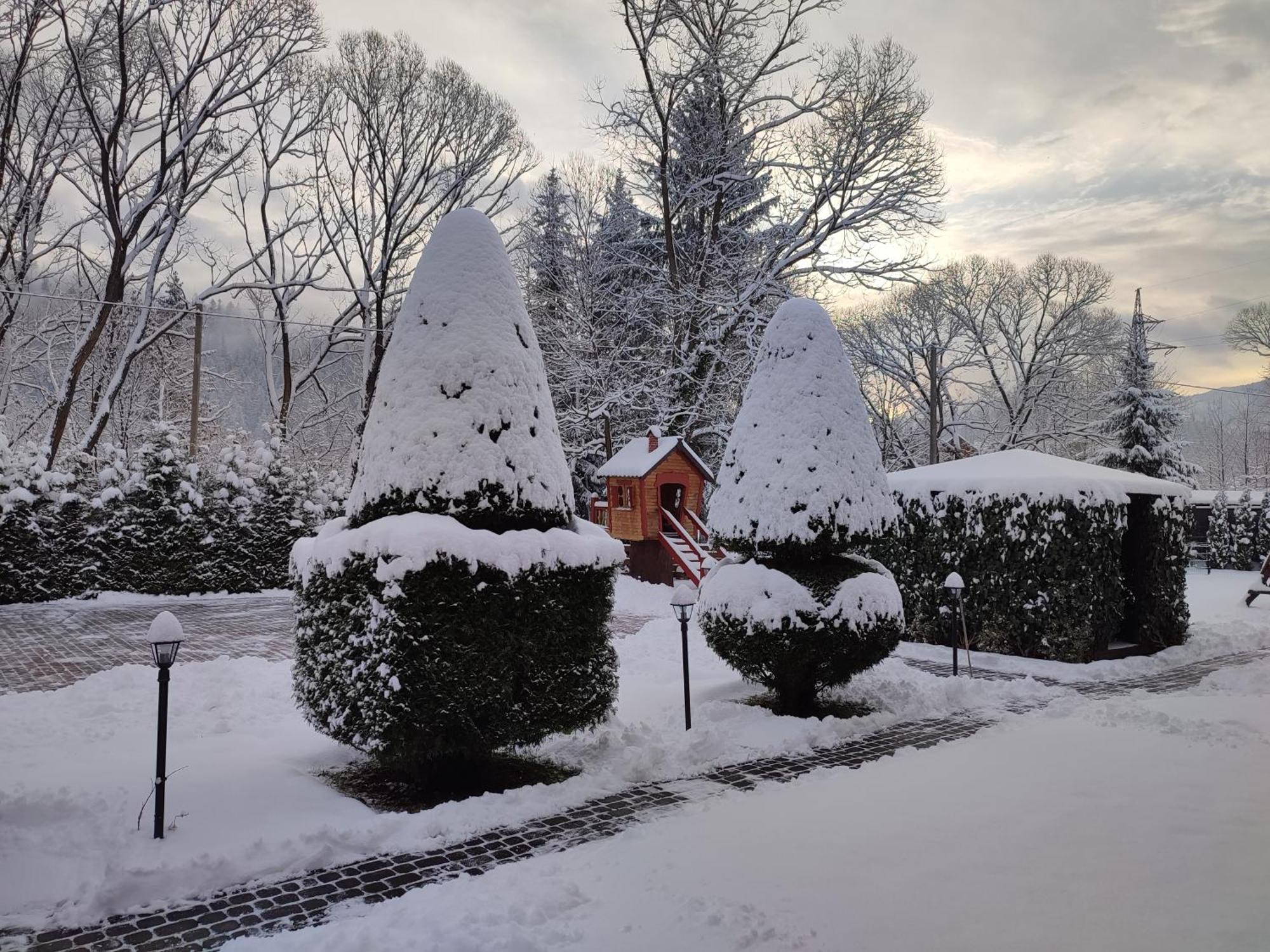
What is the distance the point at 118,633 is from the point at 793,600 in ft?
33.8

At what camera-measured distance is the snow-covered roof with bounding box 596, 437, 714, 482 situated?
17.4m

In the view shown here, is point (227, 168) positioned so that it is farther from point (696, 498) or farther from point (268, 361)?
point (696, 498)

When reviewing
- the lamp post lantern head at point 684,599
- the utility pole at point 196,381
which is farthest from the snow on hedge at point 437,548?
the utility pole at point 196,381

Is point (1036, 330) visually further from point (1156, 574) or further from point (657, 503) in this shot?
point (1156, 574)

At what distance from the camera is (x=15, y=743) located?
606cm

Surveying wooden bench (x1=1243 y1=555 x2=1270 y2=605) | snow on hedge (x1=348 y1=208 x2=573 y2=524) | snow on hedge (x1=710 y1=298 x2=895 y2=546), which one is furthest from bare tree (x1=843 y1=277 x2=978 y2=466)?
snow on hedge (x1=348 y1=208 x2=573 y2=524)

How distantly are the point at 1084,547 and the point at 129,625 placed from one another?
560 inches

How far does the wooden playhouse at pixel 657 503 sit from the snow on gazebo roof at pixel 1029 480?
20.2 feet

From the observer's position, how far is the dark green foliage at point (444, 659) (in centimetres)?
484

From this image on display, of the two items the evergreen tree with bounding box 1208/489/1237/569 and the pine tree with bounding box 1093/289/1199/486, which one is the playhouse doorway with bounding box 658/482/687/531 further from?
the pine tree with bounding box 1093/289/1199/486

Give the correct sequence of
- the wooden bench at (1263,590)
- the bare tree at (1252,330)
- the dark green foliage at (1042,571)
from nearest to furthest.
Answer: the dark green foliage at (1042,571) → the wooden bench at (1263,590) → the bare tree at (1252,330)

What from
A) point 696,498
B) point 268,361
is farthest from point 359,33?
point 696,498

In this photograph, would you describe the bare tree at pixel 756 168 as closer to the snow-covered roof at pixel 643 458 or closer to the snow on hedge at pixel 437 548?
the snow-covered roof at pixel 643 458

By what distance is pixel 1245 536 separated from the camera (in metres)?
22.6
